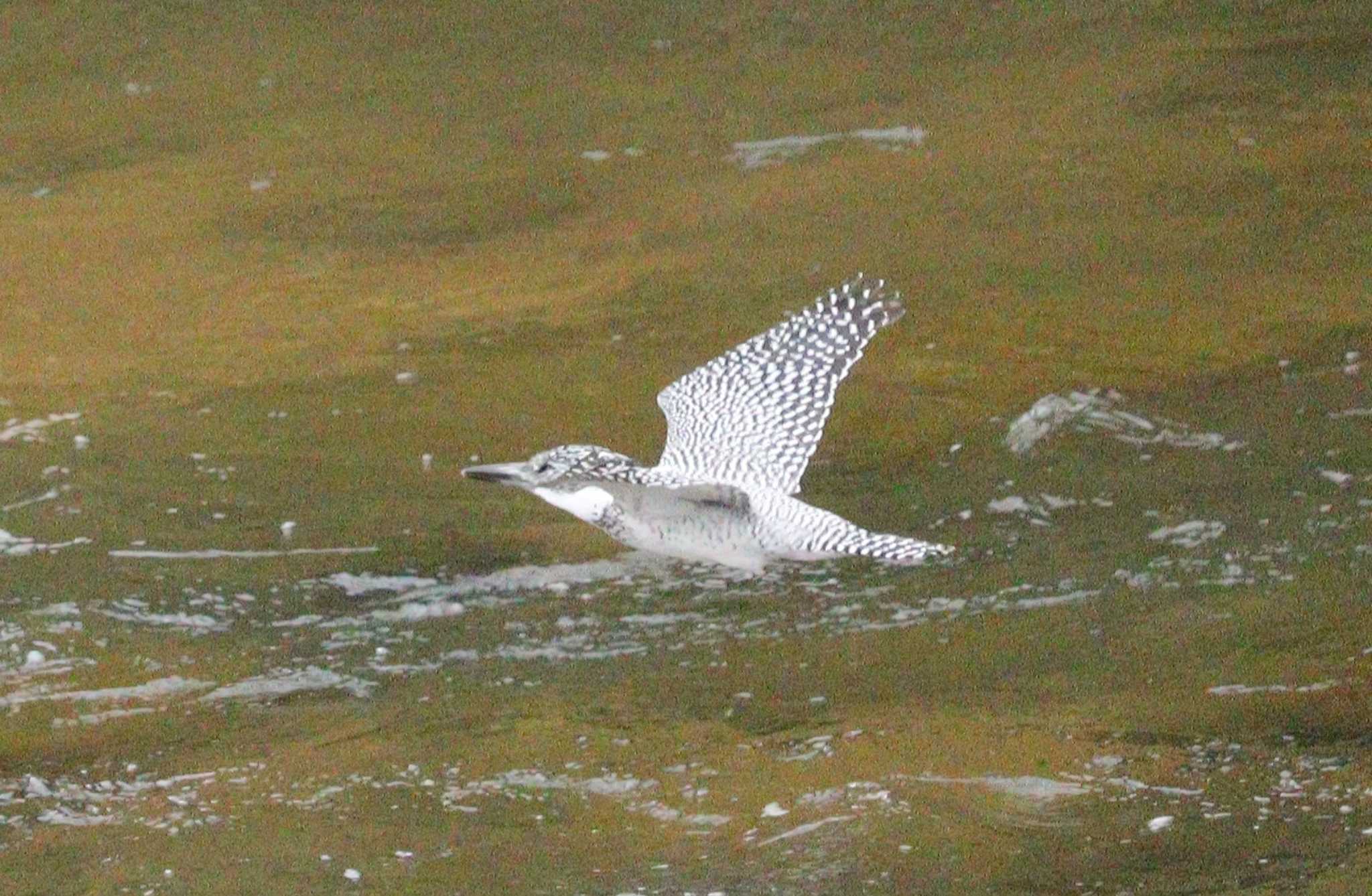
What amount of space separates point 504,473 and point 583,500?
26 centimetres

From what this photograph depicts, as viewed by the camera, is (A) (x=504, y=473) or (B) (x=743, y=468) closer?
(A) (x=504, y=473)

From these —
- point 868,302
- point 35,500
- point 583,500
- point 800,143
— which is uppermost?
point 800,143

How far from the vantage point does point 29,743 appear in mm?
5363

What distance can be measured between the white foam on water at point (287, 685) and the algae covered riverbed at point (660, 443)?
0.02m

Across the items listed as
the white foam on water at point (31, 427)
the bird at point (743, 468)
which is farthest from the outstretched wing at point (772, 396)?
the white foam on water at point (31, 427)

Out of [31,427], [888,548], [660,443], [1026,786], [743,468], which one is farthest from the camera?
[31,427]

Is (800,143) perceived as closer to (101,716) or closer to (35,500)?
(35,500)

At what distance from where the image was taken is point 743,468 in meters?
6.62

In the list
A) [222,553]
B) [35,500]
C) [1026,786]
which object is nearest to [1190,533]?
[1026,786]

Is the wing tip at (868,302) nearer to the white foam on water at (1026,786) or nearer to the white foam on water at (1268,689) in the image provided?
the white foam on water at (1268,689)

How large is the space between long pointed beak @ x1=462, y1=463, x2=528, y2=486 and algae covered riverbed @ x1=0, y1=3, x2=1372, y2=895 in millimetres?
362

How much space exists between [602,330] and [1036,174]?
9.15 feet

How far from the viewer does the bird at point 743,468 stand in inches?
240

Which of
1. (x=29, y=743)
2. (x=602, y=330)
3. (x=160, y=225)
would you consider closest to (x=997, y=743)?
(x=29, y=743)
